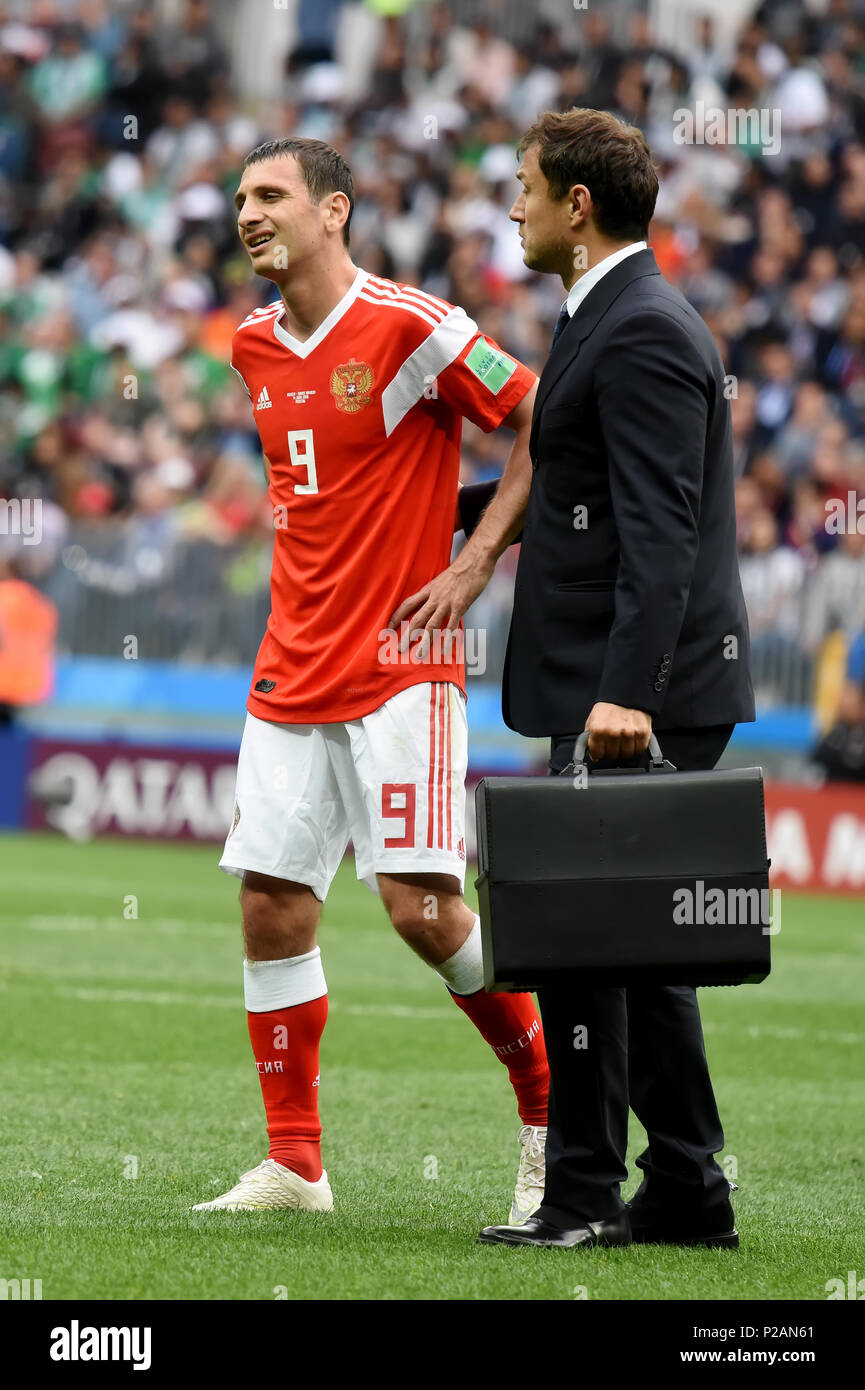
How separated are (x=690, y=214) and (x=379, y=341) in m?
13.1

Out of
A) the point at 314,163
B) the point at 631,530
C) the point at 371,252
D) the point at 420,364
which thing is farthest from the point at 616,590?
the point at 371,252

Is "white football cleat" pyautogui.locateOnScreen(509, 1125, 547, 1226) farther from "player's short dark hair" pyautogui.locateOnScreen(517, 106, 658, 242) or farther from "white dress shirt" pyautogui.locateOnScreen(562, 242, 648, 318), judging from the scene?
"player's short dark hair" pyautogui.locateOnScreen(517, 106, 658, 242)

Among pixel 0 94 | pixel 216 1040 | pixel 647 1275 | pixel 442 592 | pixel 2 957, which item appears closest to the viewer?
pixel 647 1275

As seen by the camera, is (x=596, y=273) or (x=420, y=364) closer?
(x=596, y=273)

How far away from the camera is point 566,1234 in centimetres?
426

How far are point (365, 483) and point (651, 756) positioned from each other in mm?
1075

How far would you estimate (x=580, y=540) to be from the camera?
4285 mm

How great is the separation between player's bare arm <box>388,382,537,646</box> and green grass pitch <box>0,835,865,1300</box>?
1.36 meters

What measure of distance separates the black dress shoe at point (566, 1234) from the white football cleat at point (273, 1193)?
603 millimetres

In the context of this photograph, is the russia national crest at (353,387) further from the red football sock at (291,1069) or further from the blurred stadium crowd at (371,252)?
the blurred stadium crowd at (371,252)

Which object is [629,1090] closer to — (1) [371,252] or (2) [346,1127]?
(2) [346,1127]
